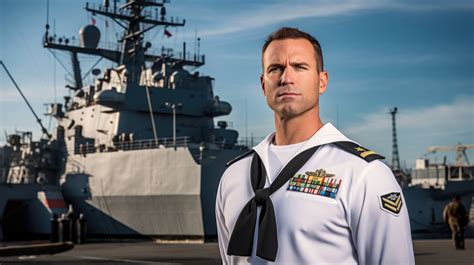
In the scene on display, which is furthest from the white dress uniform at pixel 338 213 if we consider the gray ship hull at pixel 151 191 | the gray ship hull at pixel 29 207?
the gray ship hull at pixel 29 207

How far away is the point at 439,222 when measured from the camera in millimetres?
27062

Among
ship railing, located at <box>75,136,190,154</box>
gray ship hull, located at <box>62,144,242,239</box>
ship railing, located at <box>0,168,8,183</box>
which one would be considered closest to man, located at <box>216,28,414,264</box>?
gray ship hull, located at <box>62,144,242,239</box>

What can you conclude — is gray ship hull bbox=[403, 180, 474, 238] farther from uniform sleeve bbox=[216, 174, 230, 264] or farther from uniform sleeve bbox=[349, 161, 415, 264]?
uniform sleeve bbox=[349, 161, 415, 264]

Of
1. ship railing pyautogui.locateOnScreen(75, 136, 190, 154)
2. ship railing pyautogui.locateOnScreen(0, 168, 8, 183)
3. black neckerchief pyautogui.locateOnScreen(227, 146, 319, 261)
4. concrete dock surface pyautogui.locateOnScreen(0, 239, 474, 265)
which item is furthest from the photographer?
ship railing pyautogui.locateOnScreen(0, 168, 8, 183)

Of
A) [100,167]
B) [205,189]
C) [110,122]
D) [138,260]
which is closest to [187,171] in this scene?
[205,189]

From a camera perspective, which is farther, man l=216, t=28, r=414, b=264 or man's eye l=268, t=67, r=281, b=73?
man's eye l=268, t=67, r=281, b=73

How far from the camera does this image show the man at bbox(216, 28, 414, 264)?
179cm

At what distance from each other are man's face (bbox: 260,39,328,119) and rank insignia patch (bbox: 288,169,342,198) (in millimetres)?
213

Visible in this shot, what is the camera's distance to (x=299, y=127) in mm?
2033

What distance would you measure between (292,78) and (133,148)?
21.6 metres

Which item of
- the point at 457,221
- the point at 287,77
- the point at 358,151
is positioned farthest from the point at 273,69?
the point at 457,221

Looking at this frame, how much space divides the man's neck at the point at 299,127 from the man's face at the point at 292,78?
0.08 ft

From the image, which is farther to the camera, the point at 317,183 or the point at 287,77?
the point at 287,77

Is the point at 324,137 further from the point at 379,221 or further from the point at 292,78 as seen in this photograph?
the point at 379,221
